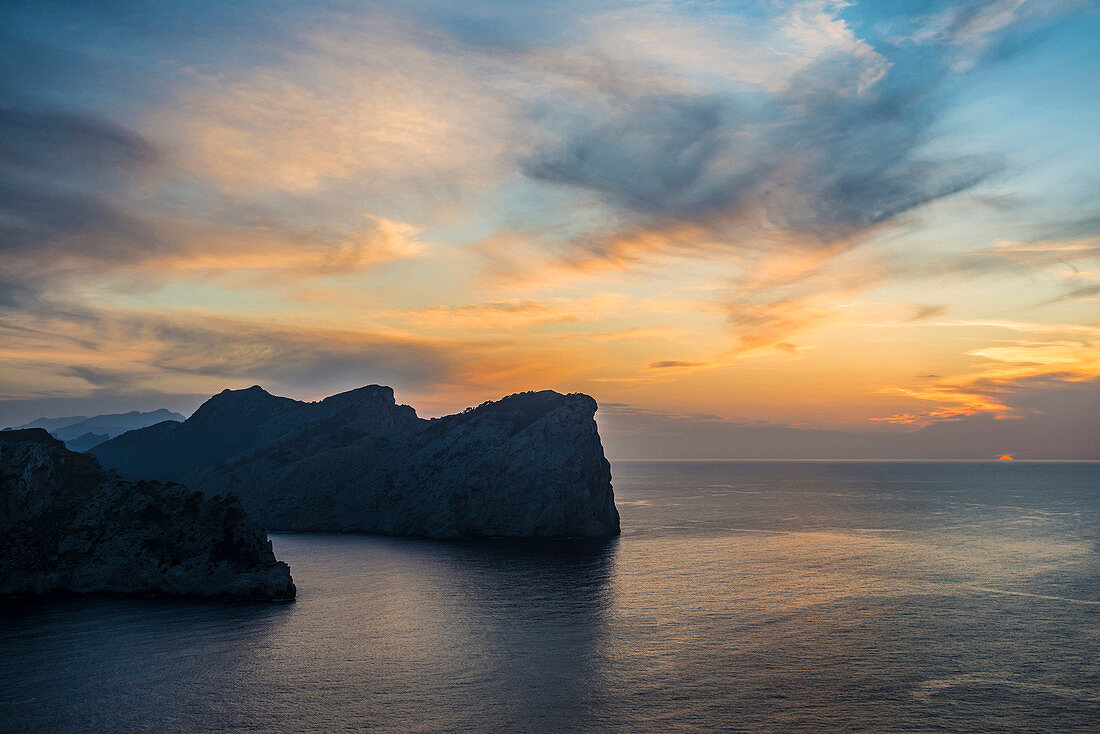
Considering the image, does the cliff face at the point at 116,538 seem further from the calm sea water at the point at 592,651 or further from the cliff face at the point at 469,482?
the cliff face at the point at 469,482

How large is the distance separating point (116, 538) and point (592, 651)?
234 ft

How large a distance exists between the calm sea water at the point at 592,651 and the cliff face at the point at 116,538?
473cm

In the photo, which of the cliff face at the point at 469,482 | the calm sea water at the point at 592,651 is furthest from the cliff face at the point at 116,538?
the cliff face at the point at 469,482

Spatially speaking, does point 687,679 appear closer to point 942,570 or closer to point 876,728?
point 876,728

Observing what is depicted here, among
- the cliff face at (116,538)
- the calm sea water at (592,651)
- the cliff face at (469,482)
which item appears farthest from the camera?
the cliff face at (469,482)

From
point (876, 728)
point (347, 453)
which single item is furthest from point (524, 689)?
point (347, 453)

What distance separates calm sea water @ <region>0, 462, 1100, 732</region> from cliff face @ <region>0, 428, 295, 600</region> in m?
4.73

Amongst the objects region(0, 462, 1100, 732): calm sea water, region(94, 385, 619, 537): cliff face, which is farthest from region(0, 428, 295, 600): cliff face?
region(94, 385, 619, 537): cliff face

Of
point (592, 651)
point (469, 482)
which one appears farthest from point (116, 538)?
point (469, 482)

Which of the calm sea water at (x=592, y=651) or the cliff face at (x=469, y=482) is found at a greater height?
the cliff face at (x=469, y=482)

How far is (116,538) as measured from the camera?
299ft

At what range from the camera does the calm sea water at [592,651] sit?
47.7 meters

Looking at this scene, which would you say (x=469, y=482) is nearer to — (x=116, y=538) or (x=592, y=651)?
(x=116, y=538)

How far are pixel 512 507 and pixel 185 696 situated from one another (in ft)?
352
